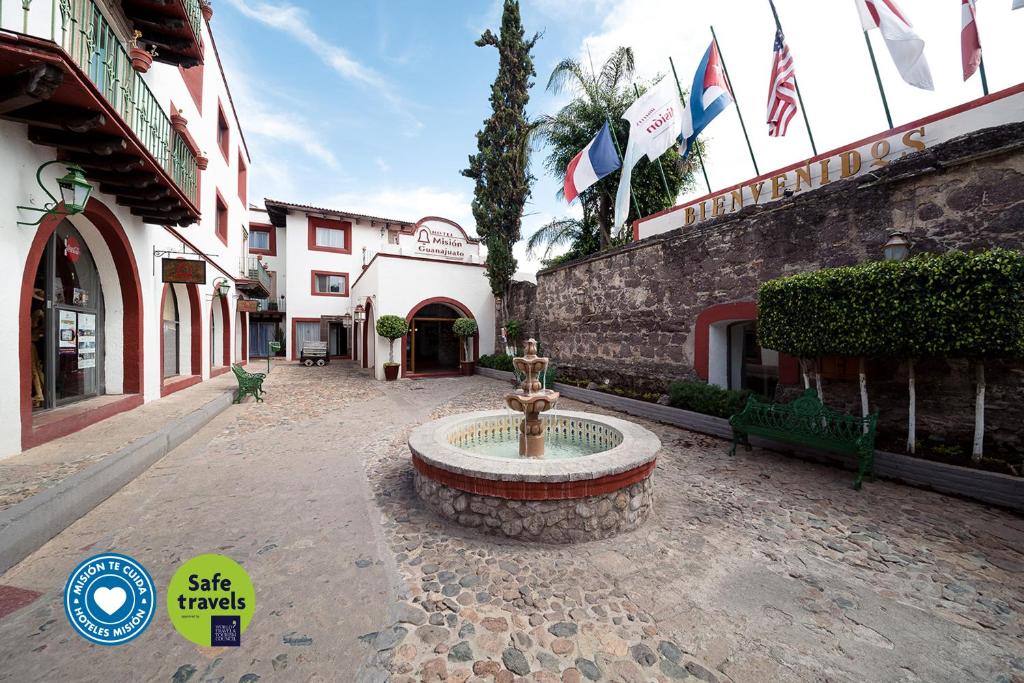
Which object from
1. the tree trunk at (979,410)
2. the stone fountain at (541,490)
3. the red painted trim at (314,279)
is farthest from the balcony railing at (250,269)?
the tree trunk at (979,410)

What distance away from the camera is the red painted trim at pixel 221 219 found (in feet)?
40.7

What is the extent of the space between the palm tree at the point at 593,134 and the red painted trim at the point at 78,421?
1450 centimetres

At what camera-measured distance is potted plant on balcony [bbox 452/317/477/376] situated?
602 inches

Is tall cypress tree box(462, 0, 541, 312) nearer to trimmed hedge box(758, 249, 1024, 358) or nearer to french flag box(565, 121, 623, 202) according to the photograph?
french flag box(565, 121, 623, 202)

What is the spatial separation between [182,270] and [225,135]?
857cm

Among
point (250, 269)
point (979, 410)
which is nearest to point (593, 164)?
point (979, 410)

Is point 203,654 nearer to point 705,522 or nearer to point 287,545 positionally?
point 287,545

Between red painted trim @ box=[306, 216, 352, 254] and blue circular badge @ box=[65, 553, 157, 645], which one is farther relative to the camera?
red painted trim @ box=[306, 216, 352, 254]

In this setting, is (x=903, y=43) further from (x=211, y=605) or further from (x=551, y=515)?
(x=211, y=605)

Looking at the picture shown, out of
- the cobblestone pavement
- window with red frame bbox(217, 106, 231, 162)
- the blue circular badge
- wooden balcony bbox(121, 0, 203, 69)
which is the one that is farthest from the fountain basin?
window with red frame bbox(217, 106, 231, 162)

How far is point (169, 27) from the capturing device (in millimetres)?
6734

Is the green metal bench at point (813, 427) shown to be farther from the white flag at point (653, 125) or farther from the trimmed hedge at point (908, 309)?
the white flag at point (653, 125)

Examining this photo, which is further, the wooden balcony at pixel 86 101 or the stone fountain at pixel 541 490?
the wooden balcony at pixel 86 101

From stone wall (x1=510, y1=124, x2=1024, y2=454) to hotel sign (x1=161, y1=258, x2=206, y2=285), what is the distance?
361 inches
